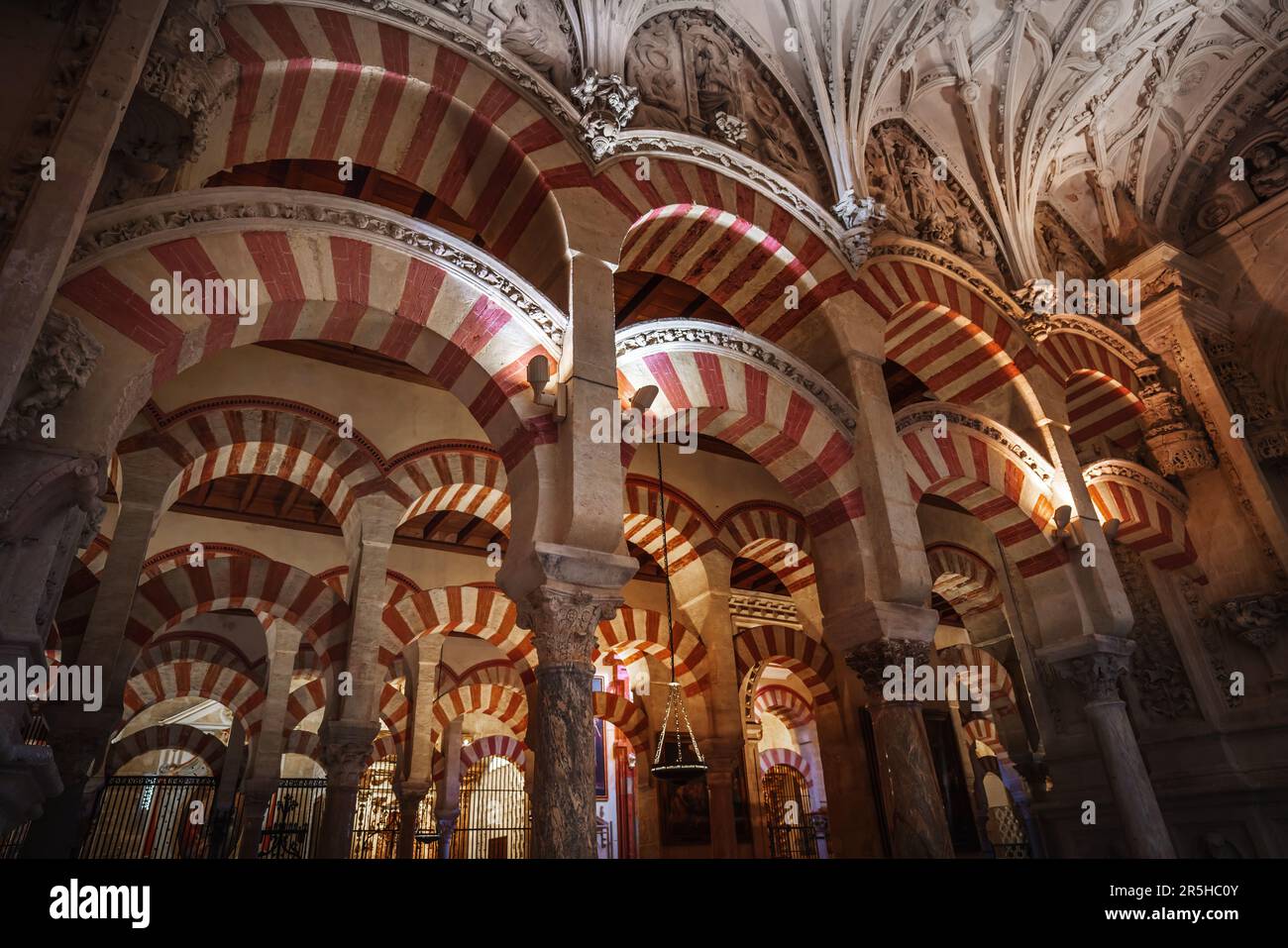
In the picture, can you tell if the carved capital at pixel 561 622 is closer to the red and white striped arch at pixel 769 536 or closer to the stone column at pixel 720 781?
the stone column at pixel 720 781

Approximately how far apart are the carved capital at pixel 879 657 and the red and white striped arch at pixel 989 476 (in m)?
1.46

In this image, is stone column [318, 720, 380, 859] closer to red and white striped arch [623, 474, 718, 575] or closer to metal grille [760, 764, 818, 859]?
red and white striped arch [623, 474, 718, 575]

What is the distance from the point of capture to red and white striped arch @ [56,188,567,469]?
125 inches

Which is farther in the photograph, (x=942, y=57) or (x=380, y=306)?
(x=942, y=57)

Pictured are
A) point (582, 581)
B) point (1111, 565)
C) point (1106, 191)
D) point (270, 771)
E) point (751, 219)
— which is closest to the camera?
point (582, 581)

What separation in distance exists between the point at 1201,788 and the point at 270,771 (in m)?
7.95

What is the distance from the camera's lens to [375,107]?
4.46 m

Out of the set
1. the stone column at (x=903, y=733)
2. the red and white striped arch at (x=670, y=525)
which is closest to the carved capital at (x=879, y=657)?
the stone column at (x=903, y=733)

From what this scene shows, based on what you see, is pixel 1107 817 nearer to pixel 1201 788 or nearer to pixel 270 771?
pixel 1201 788

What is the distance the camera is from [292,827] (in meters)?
10.1

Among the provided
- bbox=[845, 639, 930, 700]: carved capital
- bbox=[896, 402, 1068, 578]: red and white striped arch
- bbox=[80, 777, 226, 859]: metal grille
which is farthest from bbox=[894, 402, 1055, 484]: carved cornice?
bbox=[80, 777, 226, 859]: metal grille

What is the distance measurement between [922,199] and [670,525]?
3.76 meters

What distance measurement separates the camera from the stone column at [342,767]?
5.23m

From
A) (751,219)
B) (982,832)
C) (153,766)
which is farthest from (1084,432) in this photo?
(153,766)
